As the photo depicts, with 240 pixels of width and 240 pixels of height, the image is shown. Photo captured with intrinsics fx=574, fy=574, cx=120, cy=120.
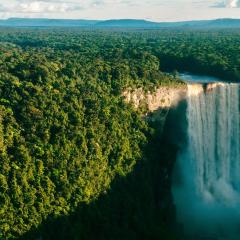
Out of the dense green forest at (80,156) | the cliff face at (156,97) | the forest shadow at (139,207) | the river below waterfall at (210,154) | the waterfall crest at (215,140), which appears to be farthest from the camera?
the waterfall crest at (215,140)

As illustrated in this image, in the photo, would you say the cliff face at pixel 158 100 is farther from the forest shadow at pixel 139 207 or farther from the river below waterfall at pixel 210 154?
the river below waterfall at pixel 210 154

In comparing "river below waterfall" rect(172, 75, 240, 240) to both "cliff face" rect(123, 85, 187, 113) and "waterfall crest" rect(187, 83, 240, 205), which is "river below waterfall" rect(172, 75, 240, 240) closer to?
"waterfall crest" rect(187, 83, 240, 205)

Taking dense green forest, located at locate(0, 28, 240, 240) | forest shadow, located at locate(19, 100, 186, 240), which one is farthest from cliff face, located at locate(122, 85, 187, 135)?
dense green forest, located at locate(0, 28, 240, 240)

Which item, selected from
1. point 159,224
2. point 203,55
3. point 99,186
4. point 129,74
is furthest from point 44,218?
point 203,55

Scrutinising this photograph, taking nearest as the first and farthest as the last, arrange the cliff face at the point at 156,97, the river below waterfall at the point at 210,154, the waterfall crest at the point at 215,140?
1. the cliff face at the point at 156,97
2. the river below waterfall at the point at 210,154
3. the waterfall crest at the point at 215,140

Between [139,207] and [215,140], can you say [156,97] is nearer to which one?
[215,140]

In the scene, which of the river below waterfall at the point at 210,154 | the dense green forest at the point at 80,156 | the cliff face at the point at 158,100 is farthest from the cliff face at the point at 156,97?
the river below waterfall at the point at 210,154

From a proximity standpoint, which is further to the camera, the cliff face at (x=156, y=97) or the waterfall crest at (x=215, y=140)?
the waterfall crest at (x=215, y=140)
